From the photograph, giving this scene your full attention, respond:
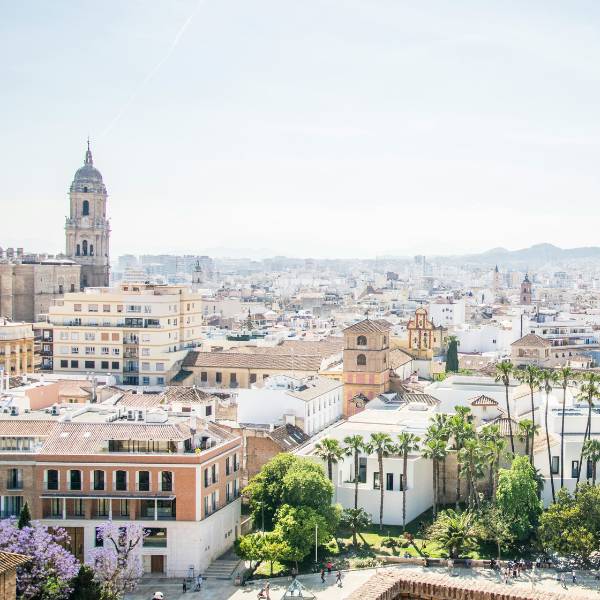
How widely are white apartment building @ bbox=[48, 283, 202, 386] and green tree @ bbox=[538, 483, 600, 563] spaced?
142 ft

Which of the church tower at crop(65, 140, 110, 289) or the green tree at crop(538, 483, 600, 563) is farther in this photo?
the church tower at crop(65, 140, 110, 289)

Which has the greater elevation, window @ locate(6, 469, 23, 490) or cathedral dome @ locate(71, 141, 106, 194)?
cathedral dome @ locate(71, 141, 106, 194)

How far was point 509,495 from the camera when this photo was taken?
162ft

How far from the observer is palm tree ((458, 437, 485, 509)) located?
168 ft

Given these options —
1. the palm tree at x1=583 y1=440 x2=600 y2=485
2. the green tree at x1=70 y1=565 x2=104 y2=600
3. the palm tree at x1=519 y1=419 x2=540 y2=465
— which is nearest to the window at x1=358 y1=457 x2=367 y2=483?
the palm tree at x1=519 y1=419 x2=540 y2=465

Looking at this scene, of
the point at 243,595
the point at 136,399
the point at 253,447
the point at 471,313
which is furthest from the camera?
the point at 471,313

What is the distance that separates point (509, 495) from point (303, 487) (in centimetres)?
1051

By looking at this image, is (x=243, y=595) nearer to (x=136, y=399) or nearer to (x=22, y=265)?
(x=136, y=399)

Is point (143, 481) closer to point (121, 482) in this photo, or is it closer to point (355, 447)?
point (121, 482)

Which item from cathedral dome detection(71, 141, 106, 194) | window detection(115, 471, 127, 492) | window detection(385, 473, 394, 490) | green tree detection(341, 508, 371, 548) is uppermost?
cathedral dome detection(71, 141, 106, 194)

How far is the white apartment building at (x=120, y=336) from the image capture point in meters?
84.1

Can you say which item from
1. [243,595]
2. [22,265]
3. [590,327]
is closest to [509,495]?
[243,595]

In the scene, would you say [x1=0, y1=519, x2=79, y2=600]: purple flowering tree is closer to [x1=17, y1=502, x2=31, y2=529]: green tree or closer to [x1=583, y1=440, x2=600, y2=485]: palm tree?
[x1=17, y1=502, x2=31, y2=529]: green tree

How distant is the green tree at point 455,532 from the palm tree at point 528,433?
19.4 feet
